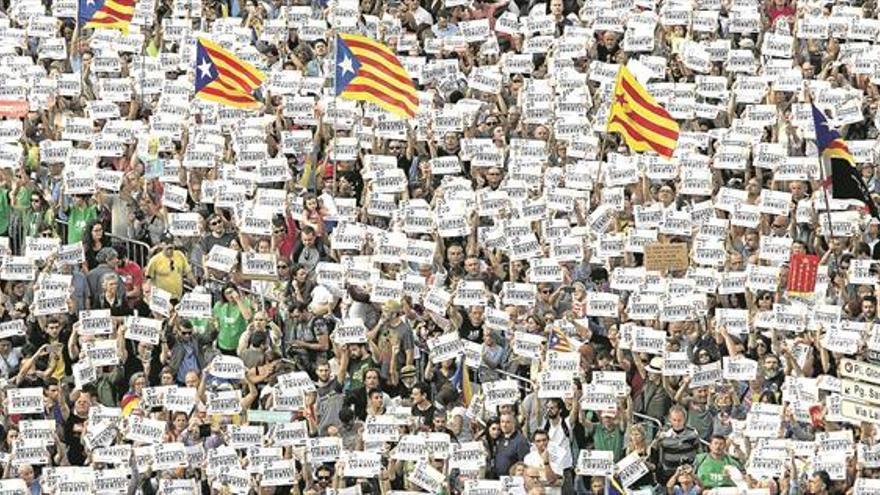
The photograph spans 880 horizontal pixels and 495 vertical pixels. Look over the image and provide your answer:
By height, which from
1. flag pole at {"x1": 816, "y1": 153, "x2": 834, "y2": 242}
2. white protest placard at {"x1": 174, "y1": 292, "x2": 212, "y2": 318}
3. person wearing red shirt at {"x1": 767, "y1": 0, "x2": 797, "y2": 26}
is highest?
person wearing red shirt at {"x1": 767, "y1": 0, "x2": 797, "y2": 26}

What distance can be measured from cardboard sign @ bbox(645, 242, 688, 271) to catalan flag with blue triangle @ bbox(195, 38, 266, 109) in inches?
212

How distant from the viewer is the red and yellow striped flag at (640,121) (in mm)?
43906

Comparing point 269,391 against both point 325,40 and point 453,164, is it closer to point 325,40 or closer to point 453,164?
point 453,164

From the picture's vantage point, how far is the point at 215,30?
4862 cm

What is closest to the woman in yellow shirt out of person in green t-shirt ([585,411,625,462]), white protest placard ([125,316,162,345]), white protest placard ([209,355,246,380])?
white protest placard ([125,316,162,345])

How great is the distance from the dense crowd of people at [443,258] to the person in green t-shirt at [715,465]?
5 cm

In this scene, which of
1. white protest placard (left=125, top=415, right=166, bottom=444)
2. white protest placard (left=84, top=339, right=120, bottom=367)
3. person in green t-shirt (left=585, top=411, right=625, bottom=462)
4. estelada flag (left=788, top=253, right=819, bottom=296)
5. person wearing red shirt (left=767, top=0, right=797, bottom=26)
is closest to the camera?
person in green t-shirt (left=585, top=411, right=625, bottom=462)

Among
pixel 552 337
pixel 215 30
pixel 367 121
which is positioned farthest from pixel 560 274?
pixel 215 30

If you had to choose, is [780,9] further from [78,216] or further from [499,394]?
[499,394]

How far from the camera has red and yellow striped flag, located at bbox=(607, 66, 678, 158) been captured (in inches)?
1729

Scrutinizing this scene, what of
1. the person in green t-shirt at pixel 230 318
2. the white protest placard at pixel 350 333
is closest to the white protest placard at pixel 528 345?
the white protest placard at pixel 350 333

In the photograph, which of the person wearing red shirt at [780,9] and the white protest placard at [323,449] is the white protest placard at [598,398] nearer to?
the white protest placard at [323,449]

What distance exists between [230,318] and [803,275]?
212 inches

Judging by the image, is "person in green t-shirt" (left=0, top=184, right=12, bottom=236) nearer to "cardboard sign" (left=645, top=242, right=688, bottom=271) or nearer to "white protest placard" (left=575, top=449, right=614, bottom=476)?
"cardboard sign" (left=645, top=242, right=688, bottom=271)
